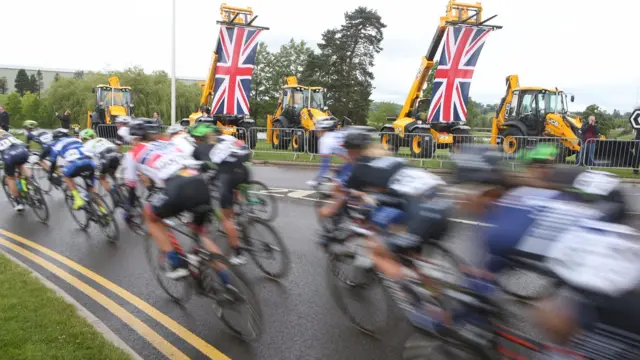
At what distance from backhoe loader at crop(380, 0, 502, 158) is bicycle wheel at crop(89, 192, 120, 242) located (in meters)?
11.4

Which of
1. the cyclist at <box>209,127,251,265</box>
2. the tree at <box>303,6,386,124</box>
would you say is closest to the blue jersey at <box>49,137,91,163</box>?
the cyclist at <box>209,127,251,265</box>

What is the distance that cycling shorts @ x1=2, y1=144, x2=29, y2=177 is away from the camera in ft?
27.4

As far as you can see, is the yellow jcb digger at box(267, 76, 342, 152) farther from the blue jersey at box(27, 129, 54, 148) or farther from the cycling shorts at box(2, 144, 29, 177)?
the cycling shorts at box(2, 144, 29, 177)

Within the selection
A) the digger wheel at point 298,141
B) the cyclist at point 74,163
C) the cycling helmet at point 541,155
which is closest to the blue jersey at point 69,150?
the cyclist at point 74,163

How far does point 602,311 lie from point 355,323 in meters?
2.39

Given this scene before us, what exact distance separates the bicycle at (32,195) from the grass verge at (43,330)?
400 centimetres

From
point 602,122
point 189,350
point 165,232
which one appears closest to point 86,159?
point 165,232

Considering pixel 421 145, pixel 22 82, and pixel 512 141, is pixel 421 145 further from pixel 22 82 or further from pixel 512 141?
pixel 22 82

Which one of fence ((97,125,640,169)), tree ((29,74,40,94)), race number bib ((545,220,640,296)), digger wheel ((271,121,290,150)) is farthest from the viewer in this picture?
tree ((29,74,40,94))

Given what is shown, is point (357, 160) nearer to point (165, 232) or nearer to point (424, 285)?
point (424, 285)

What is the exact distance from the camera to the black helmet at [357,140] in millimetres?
4402

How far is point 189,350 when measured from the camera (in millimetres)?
3818

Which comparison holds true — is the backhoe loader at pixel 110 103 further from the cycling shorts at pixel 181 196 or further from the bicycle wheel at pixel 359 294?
the bicycle wheel at pixel 359 294

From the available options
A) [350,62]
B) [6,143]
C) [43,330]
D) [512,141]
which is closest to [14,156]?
[6,143]
